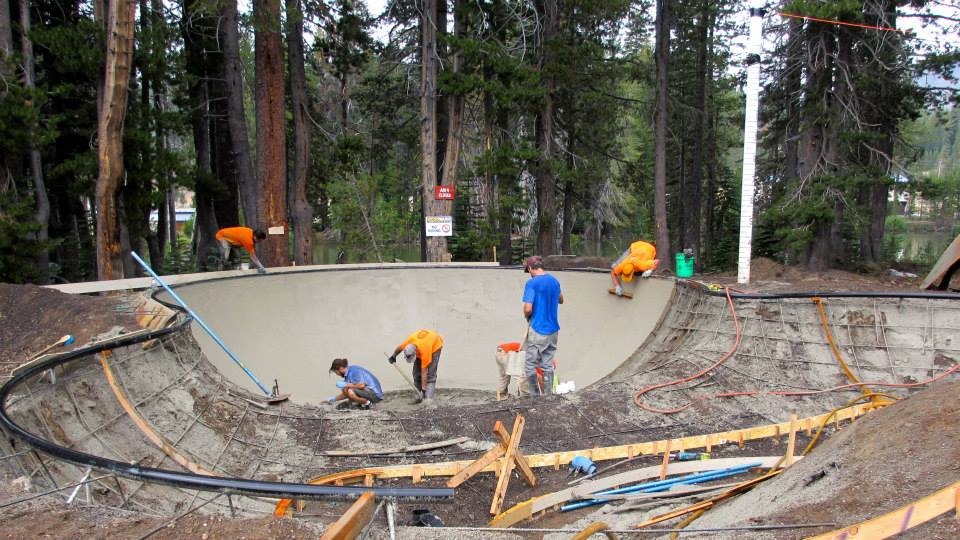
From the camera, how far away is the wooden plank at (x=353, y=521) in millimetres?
2238

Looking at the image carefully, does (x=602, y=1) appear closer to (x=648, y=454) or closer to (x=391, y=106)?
(x=391, y=106)

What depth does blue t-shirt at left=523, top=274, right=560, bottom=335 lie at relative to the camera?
247 inches

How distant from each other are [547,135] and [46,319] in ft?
39.1

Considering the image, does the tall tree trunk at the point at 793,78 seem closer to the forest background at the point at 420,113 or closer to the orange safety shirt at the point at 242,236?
the forest background at the point at 420,113

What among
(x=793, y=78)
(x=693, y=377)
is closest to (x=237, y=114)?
(x=693, y=377)

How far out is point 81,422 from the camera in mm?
4094

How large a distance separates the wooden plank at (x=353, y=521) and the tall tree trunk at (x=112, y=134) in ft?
27.8

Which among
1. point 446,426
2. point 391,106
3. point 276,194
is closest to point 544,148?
point 391,106

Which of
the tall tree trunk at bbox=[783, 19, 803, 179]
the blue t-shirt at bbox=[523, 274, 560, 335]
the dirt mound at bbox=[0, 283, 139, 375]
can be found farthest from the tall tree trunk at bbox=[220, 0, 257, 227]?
the tall tree trunk at bbox=[783, 19, 803, 179]

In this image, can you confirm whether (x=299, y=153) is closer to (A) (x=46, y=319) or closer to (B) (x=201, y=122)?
(B) (x=201, y=122)

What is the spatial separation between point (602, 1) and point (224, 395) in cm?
1161

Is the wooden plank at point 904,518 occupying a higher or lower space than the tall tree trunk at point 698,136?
lower

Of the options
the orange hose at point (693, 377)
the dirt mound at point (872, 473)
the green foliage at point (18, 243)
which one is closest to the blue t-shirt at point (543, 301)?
the orange hose at point (693, 377)

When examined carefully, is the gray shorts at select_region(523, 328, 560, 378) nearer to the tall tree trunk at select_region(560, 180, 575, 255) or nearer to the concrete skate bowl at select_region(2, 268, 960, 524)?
the concrete skate bowl at select_region(2, 268, 960, 524)
